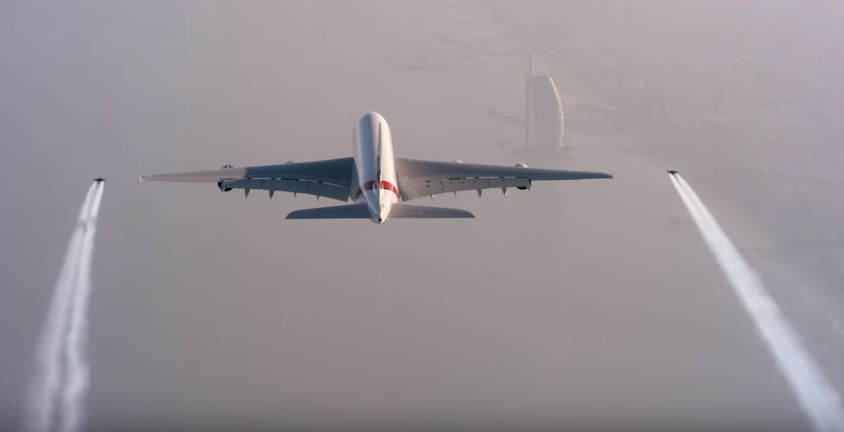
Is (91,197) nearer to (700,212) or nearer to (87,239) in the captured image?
(87,239)

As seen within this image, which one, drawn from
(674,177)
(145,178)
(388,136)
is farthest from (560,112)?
(145,178)

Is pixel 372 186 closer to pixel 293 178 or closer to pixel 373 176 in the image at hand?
pixel 373 176

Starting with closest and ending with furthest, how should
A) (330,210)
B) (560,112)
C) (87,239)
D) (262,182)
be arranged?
(330,210) < (262,182) < (87,239) < (560,112)

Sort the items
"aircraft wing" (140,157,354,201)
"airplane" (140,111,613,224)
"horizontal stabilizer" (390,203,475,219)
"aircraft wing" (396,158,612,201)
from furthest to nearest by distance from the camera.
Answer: "aircraft wing" (140,157,354,201) < "aircraft wing" (396,158,612,201) < "airplane" (140,111,613,224) < "horizontal stabilizer" (390,203,475,219)

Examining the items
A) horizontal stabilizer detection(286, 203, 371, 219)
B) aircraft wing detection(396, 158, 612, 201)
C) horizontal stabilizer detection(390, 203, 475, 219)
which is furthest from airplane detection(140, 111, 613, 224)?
horizontal stabilizer detection(286, 203, 371, 219)

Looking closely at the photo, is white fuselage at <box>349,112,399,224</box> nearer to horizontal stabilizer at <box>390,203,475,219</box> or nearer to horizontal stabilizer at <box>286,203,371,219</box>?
horizontal stabilizer at <box>286,203,371,219</box>

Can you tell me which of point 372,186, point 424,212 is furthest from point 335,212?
point 372,186
